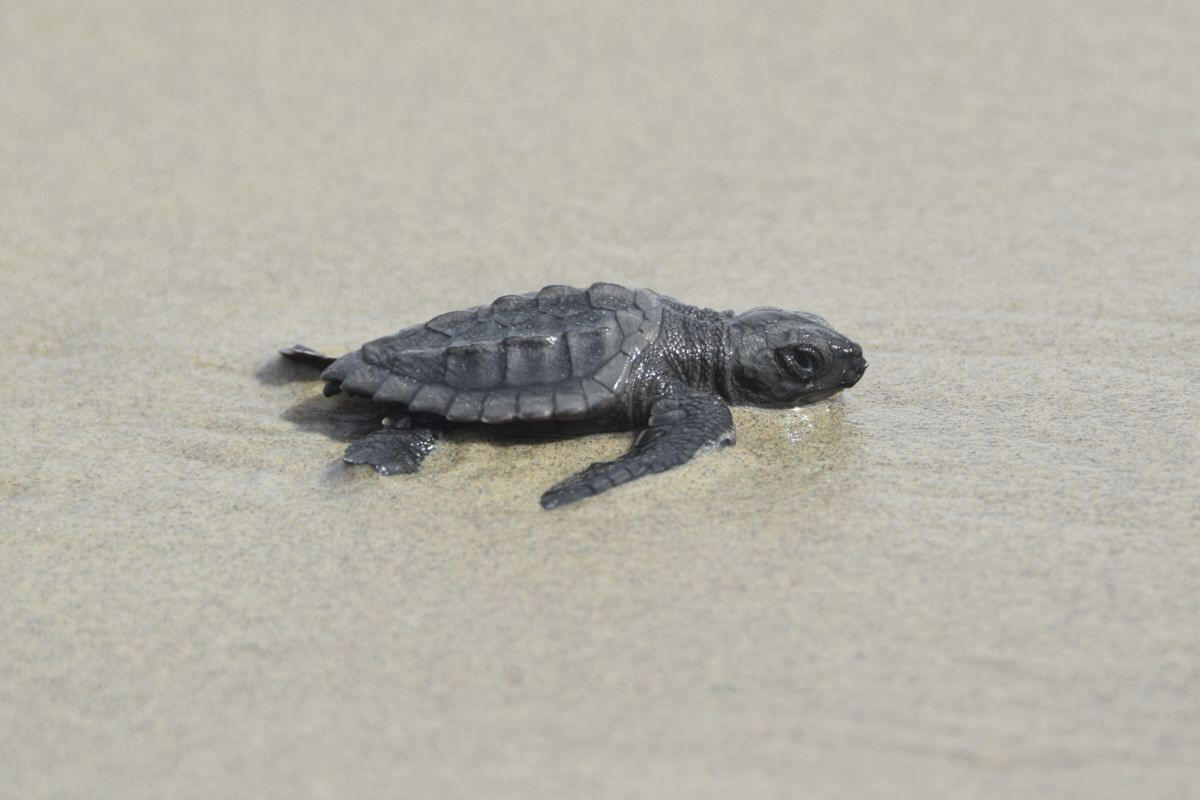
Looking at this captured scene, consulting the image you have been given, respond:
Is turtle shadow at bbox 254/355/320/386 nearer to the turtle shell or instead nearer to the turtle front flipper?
the turtle shell

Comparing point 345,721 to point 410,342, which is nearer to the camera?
point 345,721

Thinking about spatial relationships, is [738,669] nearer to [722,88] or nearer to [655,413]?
[655,413]

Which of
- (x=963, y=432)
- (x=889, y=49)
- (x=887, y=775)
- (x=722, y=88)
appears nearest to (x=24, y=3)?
(x=722, y=88)

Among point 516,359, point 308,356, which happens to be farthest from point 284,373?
point 516,359

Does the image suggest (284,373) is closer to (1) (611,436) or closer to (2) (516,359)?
(2) (516,359)

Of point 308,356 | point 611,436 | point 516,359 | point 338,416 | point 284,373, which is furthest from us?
point 284,373

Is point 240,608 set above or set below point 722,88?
below

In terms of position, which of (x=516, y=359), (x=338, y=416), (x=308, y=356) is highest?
(x=516, y=359)
